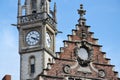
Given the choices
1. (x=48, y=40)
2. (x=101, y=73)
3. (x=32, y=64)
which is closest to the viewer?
(x=101, y=73)

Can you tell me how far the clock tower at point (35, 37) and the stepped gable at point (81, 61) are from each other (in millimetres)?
34687

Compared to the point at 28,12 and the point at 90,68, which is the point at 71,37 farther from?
the point at 28,12

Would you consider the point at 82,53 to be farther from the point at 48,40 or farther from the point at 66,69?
the point at 48,40

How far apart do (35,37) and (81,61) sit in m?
39.5

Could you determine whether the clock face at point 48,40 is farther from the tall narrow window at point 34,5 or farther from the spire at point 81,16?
the spire at point 81,16

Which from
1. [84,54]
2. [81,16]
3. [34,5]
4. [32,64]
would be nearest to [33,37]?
[32,64]

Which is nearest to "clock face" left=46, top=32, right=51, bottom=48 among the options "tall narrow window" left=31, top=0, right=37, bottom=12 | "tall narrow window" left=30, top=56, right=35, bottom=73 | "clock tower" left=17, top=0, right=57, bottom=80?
"clock tower" left=17, top=0, right=57, bottom=80

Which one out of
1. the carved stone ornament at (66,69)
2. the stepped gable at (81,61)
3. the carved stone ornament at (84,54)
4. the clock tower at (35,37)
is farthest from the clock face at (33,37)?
the carved stone ornament at (66,69)

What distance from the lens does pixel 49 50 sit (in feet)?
274

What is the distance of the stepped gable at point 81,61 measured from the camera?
1718 inches

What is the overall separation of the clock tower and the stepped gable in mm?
34687

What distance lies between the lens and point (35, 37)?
83.5m

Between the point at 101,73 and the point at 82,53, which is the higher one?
the point at 82,53

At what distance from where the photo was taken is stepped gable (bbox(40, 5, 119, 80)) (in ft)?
143
